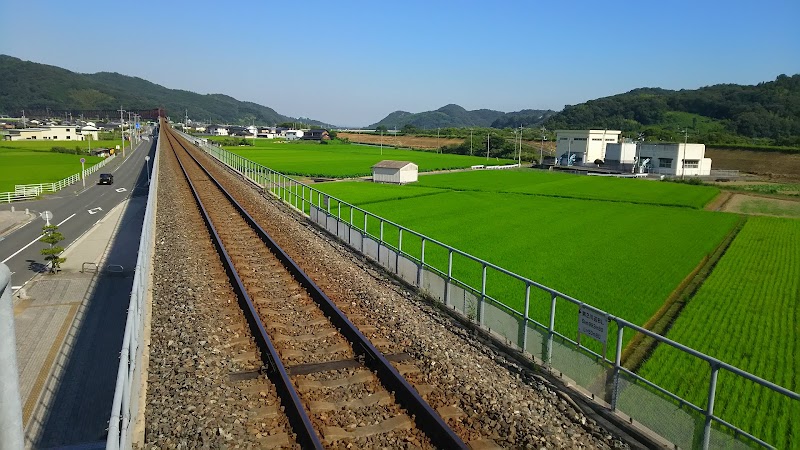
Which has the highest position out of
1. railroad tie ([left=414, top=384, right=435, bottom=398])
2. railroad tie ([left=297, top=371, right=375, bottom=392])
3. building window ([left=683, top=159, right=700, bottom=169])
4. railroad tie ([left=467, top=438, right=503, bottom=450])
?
building window ([left=683, top=159, right=700, bottom=169])

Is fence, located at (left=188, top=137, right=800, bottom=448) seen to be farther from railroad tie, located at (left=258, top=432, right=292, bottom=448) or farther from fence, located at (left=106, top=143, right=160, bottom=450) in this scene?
fence, located at (left=106, top=143, right=160, bottom=450)

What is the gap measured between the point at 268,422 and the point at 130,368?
204 cm

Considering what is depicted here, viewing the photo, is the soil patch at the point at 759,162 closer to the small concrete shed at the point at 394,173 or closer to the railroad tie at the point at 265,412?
the small concrete shed at the point at 394,173

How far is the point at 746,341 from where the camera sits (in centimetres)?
1441

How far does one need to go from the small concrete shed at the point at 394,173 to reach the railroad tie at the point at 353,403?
47.1 meters

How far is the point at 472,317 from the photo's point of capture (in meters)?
12.1

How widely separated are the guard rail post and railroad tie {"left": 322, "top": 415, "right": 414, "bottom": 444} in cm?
412

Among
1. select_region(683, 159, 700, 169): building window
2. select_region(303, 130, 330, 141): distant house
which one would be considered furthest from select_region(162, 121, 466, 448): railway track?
select_region(303, 130, 330, 141): distant house

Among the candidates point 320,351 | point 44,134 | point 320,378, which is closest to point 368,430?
point 320,378

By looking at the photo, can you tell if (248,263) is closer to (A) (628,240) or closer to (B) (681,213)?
(A) (628,240)

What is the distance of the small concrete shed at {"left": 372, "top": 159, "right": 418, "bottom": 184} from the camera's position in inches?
2169

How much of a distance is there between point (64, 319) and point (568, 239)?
74.0 ft

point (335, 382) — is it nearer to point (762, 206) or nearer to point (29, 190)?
point (762, 206)

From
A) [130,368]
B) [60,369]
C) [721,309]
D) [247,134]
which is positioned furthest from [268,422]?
[247,134]
